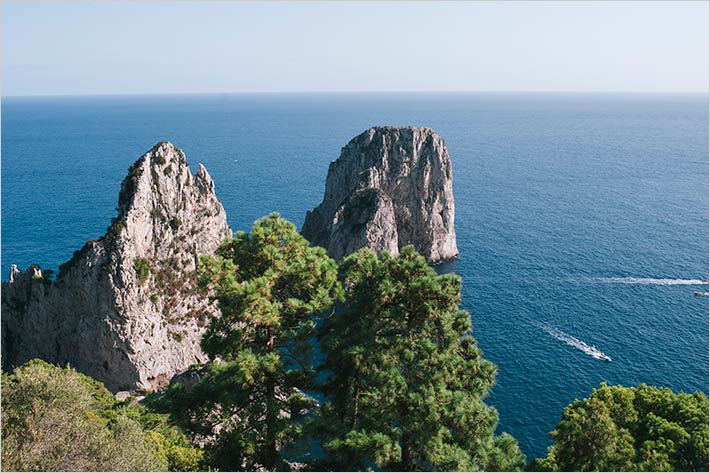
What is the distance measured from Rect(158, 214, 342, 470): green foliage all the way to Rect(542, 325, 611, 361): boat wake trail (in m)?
59.1

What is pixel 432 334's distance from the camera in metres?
21.7

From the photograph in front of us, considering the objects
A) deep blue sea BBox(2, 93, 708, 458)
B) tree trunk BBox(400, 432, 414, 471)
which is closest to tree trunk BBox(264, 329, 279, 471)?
tree trunk BBox(400, 432, 414, 471)

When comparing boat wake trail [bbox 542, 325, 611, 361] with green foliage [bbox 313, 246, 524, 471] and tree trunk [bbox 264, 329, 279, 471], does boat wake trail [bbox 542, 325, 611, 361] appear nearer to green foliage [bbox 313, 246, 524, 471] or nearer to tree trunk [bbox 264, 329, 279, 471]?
green foliage [bbox 313, 246, 524, 471]

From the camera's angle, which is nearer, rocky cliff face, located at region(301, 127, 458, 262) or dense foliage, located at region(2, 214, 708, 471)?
dense foliage, located at region(2, 214, 708, 471)

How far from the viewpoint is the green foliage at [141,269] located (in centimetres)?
5834

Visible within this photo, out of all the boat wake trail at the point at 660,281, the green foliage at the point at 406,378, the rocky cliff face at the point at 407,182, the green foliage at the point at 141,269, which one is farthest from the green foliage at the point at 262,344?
the boat wake trail at the point at 660,281

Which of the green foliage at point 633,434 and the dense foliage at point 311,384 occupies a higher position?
the dense foliage at point 311,384

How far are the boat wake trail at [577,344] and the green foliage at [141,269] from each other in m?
59.2

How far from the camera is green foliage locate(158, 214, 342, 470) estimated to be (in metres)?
21.9

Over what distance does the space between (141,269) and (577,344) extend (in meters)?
62.0

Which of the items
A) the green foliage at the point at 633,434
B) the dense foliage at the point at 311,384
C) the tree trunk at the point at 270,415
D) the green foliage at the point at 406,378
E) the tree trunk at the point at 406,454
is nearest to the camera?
the green foliage at the point at 406,378

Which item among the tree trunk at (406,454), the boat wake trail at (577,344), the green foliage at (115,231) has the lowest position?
the boat wake trail at (577,344)

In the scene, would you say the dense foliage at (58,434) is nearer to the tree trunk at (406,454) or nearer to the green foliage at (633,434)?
the tree trunk at (406,454)

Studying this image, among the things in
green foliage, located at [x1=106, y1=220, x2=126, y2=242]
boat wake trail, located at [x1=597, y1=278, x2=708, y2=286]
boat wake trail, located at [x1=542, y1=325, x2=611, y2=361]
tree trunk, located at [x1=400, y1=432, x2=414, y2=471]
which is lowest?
boat wake trail, located at [x1=542, y1=325, x2=611, y2=361]
